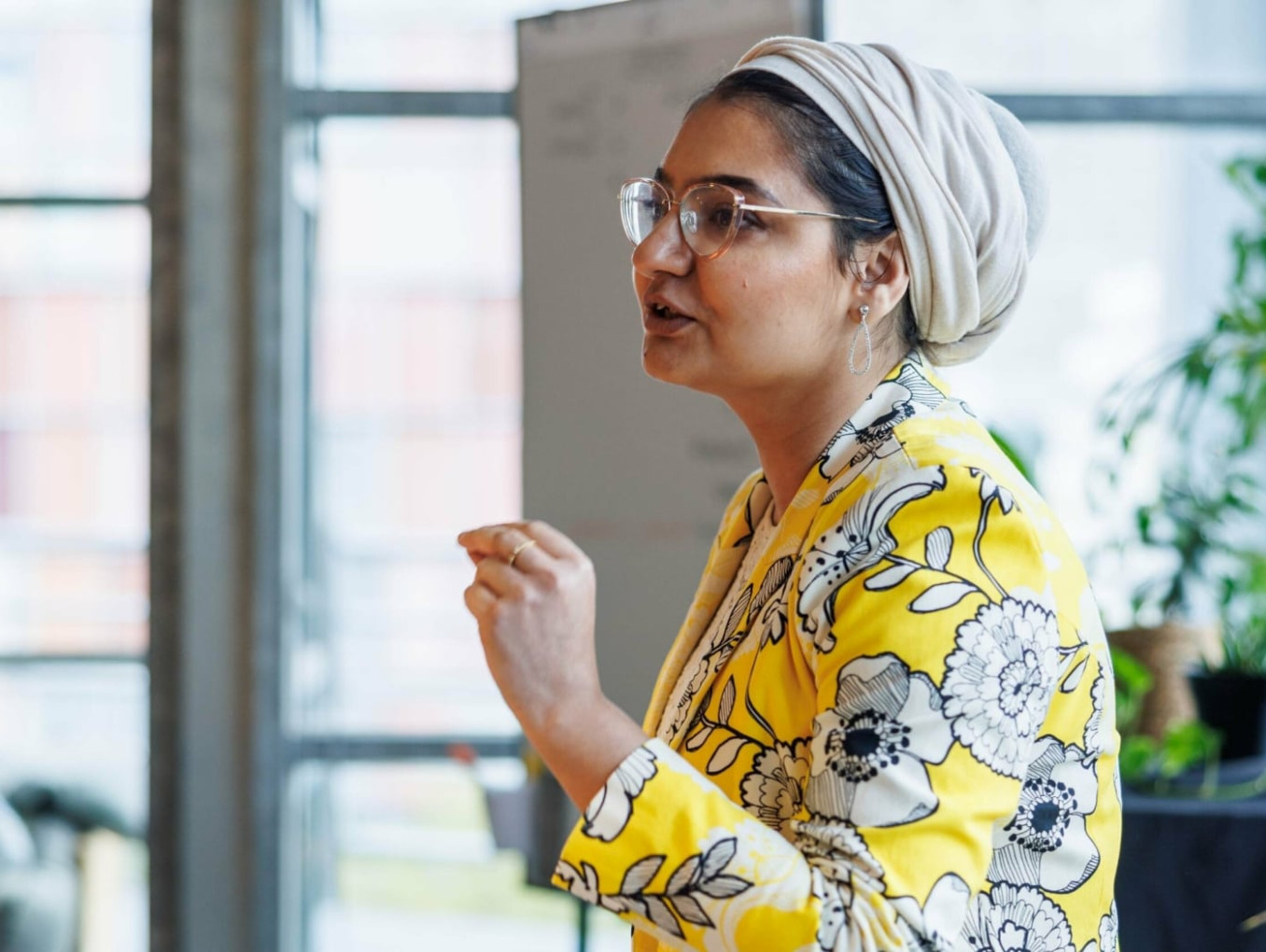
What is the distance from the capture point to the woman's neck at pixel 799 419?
3.79 feet

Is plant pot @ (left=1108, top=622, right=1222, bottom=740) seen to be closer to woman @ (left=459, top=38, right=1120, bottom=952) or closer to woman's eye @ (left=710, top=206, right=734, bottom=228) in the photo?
woman @ (left=459, top=38, right=1120, bottom=952)

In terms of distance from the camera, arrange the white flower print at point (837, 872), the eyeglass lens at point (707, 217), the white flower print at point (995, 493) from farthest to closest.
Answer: the eyeglass lens at point (707, 217)
the white flower print at point (995, 493)
the white flower print at point (837, 872)

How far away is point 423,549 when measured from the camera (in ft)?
10.6

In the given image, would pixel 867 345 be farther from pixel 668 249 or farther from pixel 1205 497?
pixel 1205 497

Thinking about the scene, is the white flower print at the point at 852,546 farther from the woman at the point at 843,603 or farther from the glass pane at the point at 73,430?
the glass pane at the point at 73,430

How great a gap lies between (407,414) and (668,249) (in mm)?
2164

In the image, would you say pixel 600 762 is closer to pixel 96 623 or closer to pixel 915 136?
pixel 915 136

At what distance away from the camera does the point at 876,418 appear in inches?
41.1

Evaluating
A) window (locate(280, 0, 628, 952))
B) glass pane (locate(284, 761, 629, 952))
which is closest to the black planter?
window (locate(280, 0, 628, 952))

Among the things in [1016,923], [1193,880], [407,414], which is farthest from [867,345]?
[407,414]

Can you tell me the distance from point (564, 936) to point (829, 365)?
8.08ft

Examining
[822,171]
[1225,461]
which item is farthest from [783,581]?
[1225,461]

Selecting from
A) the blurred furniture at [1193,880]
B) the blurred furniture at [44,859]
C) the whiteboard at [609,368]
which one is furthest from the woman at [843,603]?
the blurred furniture at [44,859]

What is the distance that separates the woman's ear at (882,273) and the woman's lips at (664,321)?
0.16 metres
